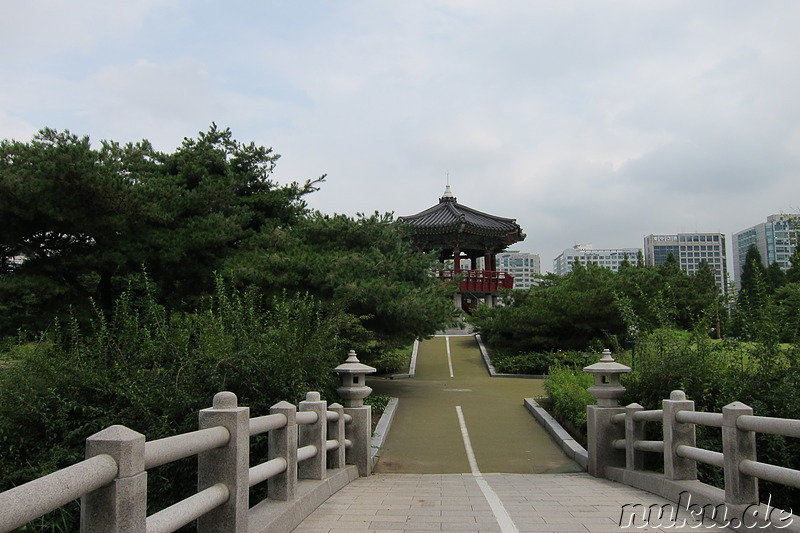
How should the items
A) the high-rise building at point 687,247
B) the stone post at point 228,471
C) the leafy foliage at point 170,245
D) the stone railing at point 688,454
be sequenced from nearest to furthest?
the stone post at point 228,471, the stone railing at point 688,454, the leafy foliage at point 170,245, the high-rise building at point 687,247

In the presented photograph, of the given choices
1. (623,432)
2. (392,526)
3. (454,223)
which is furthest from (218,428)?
(454,223)

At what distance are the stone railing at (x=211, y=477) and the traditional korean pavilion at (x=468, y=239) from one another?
30.0 m

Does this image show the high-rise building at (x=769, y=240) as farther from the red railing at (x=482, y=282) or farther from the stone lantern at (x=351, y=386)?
the red railing at (x=482, y=282)

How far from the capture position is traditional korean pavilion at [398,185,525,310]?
3738 centimetres

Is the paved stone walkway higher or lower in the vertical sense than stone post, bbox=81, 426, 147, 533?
lower

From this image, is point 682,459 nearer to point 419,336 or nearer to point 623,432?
point 623,432

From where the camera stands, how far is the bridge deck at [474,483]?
17.1 ft

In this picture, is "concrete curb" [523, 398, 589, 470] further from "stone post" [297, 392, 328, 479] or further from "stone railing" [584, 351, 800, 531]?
"stone post" [297, 392, 328, 479]

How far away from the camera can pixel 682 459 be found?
19.9 feet

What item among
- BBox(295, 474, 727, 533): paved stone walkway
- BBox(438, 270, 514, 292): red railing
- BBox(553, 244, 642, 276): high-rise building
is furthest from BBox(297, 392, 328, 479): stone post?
BBox(553, 244, 642, 276): high-rise building

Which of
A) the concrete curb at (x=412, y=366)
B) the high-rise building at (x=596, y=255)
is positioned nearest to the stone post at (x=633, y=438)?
the concrete curb at (x=412, y=366)

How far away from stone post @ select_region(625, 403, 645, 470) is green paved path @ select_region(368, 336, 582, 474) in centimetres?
214

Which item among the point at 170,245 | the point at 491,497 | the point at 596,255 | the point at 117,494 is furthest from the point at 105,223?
the point at 596,255

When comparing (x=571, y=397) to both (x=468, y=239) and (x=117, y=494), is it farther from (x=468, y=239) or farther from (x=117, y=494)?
(x=468, y=239)
